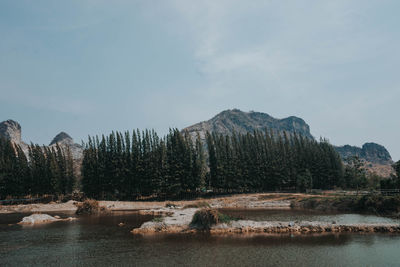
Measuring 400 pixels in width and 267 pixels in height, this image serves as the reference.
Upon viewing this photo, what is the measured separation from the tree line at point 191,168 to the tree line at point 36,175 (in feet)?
21.5

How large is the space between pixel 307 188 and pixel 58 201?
74.1 meters

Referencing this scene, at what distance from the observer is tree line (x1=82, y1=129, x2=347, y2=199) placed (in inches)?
3142

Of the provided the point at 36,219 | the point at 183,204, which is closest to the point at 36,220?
the point at 36,219

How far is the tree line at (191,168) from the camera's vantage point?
79812mm

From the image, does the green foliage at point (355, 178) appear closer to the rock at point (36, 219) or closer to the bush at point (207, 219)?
the bush at point (207, 219)

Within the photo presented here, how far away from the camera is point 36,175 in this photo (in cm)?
8650

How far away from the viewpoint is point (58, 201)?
79.6 meters

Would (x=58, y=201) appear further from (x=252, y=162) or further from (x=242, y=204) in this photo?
(x=252, y=162)

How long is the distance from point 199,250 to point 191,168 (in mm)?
55475

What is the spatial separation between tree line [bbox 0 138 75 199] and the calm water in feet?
190

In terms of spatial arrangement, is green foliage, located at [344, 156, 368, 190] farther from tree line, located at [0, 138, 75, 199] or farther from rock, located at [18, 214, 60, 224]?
tree line, located at [0, 138, 75, 199]

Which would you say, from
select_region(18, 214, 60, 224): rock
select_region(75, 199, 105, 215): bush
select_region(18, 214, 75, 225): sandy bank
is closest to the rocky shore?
select_region(18, 214, 75, 225): sandy bank

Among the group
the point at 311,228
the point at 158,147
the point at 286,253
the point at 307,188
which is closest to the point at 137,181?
the point at 158,147

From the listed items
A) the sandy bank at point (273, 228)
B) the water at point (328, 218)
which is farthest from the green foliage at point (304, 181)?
the sandy bank at point (273, 228)
